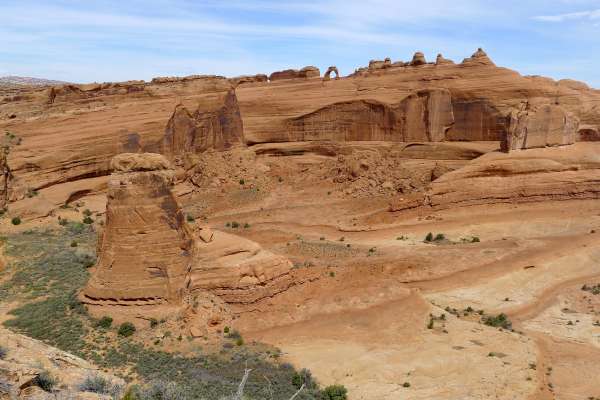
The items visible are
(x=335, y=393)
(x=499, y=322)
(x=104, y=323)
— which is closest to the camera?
(x=335, y=393)

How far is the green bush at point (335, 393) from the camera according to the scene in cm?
1507

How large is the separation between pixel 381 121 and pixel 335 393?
31.5 meters

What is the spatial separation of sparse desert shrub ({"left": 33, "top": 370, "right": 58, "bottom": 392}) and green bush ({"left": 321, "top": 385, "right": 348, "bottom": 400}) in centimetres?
940

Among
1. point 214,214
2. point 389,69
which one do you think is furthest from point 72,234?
point 389,69

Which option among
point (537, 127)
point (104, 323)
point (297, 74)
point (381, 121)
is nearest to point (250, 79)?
point (297, 74)

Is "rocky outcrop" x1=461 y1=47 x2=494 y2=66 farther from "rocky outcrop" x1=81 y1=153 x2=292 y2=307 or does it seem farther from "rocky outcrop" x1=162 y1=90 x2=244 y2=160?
"rocky outcrop" x1=81 y1=153 x2=292 y2=307

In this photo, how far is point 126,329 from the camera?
17078mm

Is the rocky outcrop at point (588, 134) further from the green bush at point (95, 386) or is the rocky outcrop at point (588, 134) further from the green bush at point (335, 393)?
the green bush at point (95, 386)

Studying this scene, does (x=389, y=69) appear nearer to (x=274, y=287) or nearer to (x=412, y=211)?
(x=412, y=211)

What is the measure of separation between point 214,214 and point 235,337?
2036cm

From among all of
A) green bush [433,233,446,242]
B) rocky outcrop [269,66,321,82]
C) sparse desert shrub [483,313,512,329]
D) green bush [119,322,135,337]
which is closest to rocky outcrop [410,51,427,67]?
rocky outcrop [269,66,321,82]

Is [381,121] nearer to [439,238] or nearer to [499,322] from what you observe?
[439,238]

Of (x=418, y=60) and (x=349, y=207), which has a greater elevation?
(x=418, y=60)

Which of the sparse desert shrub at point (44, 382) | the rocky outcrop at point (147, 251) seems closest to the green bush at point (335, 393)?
the rocky outcrop at point (147, 251)
